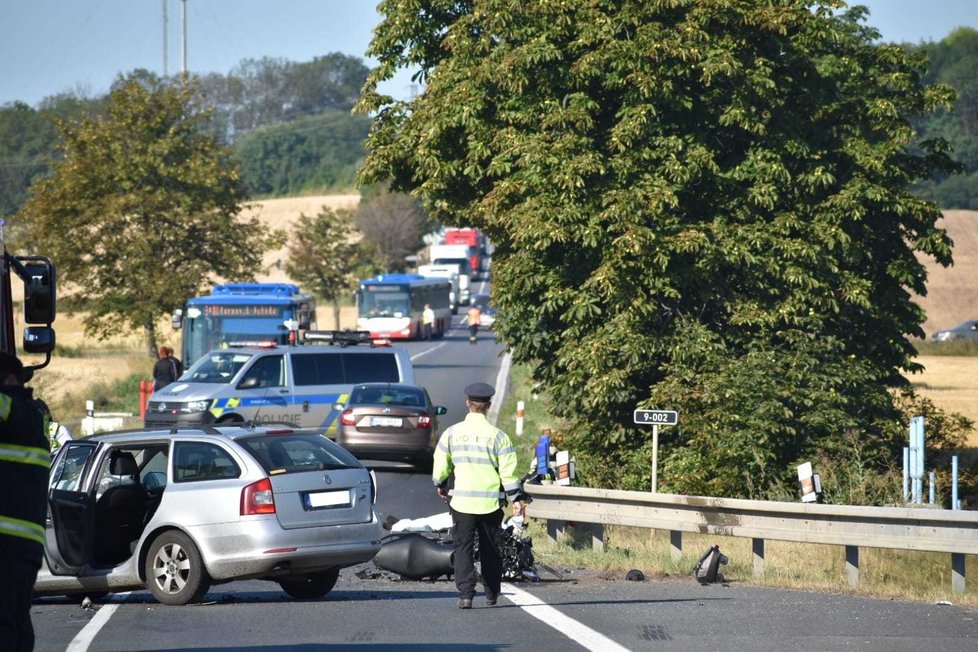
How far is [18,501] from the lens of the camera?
20.9ft

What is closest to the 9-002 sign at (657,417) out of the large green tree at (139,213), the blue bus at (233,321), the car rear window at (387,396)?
the car rear window at (387,396)

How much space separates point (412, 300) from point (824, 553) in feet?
157

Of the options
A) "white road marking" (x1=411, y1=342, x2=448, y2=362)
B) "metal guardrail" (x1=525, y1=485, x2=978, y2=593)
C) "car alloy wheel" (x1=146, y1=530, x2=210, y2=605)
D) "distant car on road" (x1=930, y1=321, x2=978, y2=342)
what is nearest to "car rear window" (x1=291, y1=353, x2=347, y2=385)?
"metal guardrail" (x1=525, y1=485, x2=978, y2=593)

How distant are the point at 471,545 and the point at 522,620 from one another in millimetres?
818

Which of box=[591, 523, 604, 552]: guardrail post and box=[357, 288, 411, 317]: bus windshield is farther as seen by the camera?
box=[357, 288, 411, 317]: bus windshield

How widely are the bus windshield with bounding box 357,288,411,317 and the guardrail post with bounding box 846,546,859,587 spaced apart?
51.0 metres

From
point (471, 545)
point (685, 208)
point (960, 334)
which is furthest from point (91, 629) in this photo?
point (960, 334)

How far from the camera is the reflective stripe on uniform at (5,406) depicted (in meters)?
6.15

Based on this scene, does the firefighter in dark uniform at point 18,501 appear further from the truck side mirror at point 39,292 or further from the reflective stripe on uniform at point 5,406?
the truck side mirror at point 39,292

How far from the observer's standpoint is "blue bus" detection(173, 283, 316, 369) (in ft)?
109

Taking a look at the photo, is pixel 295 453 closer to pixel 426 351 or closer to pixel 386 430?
pixel 386 430

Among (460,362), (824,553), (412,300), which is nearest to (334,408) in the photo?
(824,553)

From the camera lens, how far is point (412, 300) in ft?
209

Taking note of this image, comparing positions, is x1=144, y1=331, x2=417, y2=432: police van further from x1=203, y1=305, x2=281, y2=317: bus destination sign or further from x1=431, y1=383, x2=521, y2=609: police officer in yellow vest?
x1=431, y1=383, x2=521, y2=609: police officer in yellow vest
